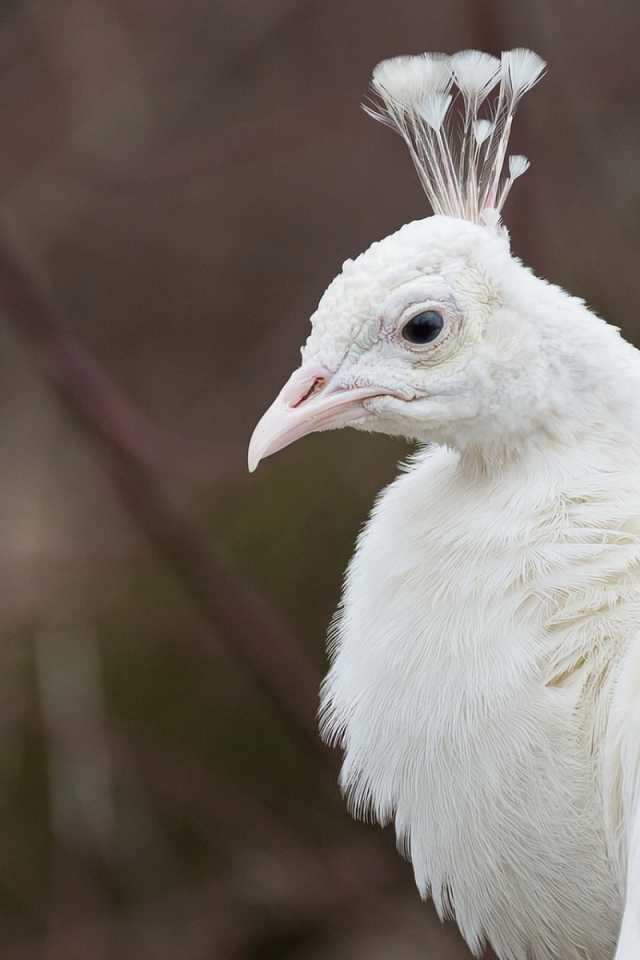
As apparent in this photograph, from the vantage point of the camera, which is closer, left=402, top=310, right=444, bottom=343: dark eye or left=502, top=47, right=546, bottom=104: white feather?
left=402, top=310, right=444, bottom=343: dark eye

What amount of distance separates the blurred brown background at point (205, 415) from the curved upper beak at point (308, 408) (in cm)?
140

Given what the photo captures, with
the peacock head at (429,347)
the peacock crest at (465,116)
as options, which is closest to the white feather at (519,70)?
the peacock crest at (465,116)

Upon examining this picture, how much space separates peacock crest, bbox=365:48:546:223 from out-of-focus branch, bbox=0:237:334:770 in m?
1.15

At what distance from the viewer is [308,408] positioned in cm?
106

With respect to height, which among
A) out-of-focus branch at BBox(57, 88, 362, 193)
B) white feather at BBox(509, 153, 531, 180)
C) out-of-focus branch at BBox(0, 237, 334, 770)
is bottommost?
out-of-focus branch at BBox(0, 237, 334, 770)

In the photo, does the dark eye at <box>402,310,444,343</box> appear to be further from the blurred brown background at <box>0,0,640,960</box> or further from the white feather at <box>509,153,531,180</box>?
the blurred brown background at <box>0,0,640,960</box>

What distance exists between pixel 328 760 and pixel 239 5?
197 centimetres

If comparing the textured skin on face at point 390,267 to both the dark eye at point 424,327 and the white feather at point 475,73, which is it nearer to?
the dark eye at point 424,327

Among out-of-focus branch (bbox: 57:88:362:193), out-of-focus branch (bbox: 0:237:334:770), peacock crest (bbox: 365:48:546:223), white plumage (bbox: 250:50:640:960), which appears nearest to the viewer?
white plumage (bbox: 250:50:640:960)

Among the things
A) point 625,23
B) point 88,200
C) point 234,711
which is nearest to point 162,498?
point 234,711

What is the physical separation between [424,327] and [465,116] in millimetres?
282

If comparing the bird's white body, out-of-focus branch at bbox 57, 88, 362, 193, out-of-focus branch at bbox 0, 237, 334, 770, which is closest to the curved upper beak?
the bird's white body

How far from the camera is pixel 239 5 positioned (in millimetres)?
2955

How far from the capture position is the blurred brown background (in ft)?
8.83
